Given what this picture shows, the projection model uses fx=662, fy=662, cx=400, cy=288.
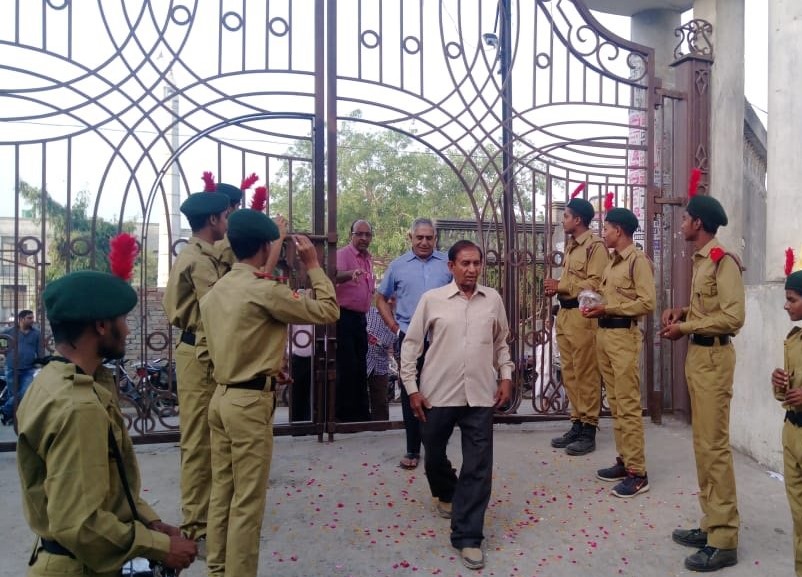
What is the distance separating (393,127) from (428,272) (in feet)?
4.51

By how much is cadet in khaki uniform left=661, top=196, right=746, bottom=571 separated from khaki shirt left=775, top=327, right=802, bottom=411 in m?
0.44

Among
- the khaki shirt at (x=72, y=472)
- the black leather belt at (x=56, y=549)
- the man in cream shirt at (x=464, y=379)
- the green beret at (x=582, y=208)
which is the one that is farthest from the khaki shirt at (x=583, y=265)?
the black leather belt at (x=56, y=549)

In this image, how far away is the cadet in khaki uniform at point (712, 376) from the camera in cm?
348

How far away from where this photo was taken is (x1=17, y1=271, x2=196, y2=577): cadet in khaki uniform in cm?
163

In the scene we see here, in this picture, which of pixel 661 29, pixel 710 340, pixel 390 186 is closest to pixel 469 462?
pixel 710 340

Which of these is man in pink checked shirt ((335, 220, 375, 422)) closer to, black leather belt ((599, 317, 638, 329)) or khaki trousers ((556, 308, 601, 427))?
khaki trousers ((556, 308, 601, 427))

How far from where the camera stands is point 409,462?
193 inches

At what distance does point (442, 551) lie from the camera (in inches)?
142

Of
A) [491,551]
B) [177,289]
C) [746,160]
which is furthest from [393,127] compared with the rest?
[746,160]

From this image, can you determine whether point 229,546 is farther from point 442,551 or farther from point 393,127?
point 393,127

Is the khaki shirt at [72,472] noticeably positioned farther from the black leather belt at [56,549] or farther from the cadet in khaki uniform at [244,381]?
the cadet in khaki uniform at [244,381]

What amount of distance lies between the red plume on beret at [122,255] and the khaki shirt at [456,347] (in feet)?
5.66

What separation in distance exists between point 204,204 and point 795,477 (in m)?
3.20

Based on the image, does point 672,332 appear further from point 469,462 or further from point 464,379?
point 469,462
